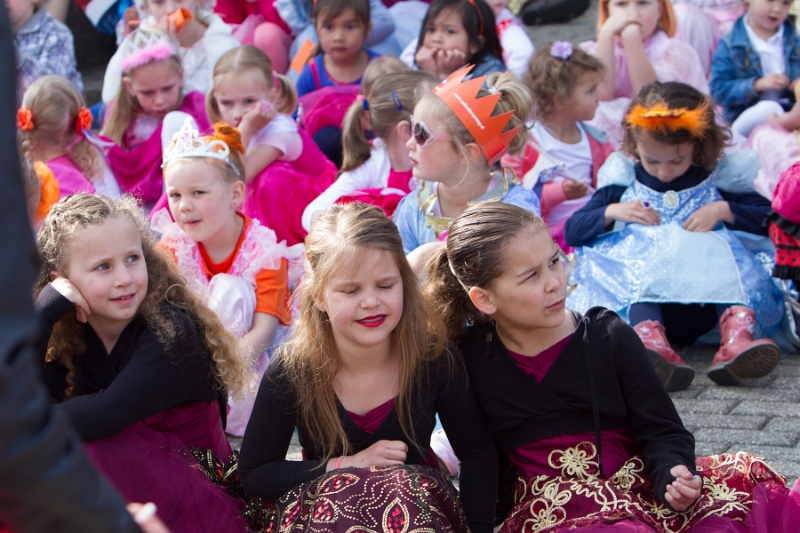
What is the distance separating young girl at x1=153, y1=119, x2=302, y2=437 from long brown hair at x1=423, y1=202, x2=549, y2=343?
3.61 ft

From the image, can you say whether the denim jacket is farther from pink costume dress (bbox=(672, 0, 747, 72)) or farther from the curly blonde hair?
the curly blonde hair

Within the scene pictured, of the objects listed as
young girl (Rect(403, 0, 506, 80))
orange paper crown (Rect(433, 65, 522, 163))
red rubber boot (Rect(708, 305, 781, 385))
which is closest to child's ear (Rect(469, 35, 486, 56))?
young girl (Rect(403, 0, 506, 80))

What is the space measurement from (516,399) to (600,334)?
11.0 inches

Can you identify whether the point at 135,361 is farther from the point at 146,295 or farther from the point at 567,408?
the point at 567,408

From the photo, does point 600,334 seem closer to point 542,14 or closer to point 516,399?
point 516,399

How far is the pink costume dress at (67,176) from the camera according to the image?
467cm

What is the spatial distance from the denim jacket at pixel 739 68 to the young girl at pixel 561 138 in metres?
1.03

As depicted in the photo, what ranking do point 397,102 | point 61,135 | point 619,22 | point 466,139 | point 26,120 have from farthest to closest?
point 619,22
point 61,135
point 26,120
point 397,102
point 466,139

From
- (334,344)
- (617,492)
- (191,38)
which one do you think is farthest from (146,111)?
(617,492)

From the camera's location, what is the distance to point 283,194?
468cm

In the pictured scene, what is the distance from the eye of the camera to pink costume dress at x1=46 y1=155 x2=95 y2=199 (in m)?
4.67

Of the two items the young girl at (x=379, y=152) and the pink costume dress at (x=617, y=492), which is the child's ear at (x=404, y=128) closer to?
the young girl at (x=379, y=152)

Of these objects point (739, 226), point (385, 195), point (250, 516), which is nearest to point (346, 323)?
point (250, 516)

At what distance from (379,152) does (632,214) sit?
1.23 meters
